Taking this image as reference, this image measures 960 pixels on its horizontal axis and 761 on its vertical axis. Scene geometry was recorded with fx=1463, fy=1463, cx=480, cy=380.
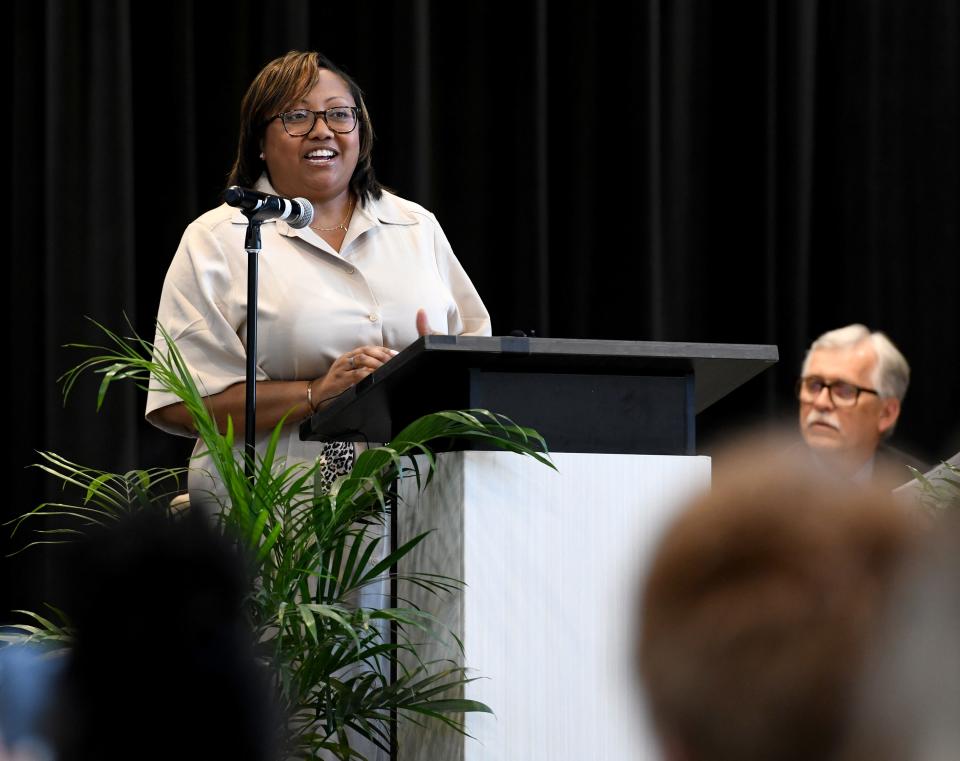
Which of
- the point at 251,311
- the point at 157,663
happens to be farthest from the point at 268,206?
the point at 157,663

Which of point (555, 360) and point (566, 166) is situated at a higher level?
point (566, 166)

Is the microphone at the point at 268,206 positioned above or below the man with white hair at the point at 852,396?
above

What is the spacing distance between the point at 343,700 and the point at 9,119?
2.54 meters

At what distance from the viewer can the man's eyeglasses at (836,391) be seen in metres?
3.84

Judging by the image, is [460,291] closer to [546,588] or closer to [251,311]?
[251,311]

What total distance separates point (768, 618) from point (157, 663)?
0.23 meters

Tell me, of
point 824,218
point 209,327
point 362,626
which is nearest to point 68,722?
point 362,626

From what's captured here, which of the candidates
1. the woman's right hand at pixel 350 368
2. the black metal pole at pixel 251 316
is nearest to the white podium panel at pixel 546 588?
the woman's right hand at pixel 350 368

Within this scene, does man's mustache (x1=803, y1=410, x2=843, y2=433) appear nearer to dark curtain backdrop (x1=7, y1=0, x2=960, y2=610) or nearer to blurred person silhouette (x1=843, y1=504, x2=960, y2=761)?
dark curtain backdrop (x1=7, y1=0, x2=960, y2=610)

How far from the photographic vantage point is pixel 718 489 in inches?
22.6

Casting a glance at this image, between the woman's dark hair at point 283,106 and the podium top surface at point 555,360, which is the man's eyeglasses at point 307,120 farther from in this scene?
the podium top surface at point 555,360

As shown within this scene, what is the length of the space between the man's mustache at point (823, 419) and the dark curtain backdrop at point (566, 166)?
0.59 metres

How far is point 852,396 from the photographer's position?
3.85 metres

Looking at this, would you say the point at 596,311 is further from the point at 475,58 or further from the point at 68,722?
the point at 68,722
